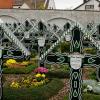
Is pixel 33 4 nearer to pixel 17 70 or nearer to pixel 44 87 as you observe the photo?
pixel 17 70

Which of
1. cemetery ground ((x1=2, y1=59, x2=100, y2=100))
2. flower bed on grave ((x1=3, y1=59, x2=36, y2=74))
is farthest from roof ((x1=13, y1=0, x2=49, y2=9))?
cemetery ground ((x1=2, y1=59, x2=100, y2=100))

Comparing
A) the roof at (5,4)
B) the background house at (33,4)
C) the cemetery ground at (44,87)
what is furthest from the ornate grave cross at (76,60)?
the background house at (33,4)

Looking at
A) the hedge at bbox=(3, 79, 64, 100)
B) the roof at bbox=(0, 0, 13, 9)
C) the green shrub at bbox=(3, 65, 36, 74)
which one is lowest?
the hedge at bbox=(3, 79, 64, 100)

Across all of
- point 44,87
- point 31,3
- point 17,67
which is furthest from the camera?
point 31,3

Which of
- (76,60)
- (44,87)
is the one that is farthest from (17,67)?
(76,60)

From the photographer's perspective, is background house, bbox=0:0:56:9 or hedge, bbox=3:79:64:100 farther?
background house, bbox=0:0:56:9

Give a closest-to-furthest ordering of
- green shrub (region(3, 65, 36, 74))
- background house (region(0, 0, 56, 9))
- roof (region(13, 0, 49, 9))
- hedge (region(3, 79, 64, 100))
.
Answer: hedge (region(3, 79, 64, 100))
green shrub (region(3, 65, 36, 74))
background house (region(0, 0, 56, 9))
roof (region(13, 0, 49, 9))

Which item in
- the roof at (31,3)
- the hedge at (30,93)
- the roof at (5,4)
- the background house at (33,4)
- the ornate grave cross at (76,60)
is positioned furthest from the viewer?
the roof at (31,3)

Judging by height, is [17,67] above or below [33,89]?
above

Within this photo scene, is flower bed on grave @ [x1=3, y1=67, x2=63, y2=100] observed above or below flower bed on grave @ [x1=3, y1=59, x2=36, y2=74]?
below

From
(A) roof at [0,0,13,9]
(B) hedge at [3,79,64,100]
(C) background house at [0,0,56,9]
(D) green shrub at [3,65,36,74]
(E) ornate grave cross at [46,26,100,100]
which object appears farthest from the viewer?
(C) background house at [0,0,56,9]

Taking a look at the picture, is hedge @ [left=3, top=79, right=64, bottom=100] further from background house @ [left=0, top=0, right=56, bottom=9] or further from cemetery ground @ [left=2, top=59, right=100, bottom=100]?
background house @ [left=0, top=0, right=56, bottom=9]

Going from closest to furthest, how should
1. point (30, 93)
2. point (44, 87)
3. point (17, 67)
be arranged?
point (30, 93) < point (44, 87) < point (17, 67)

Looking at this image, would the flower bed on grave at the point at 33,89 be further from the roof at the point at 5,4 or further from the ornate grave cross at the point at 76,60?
the roof at the point at 5,4
